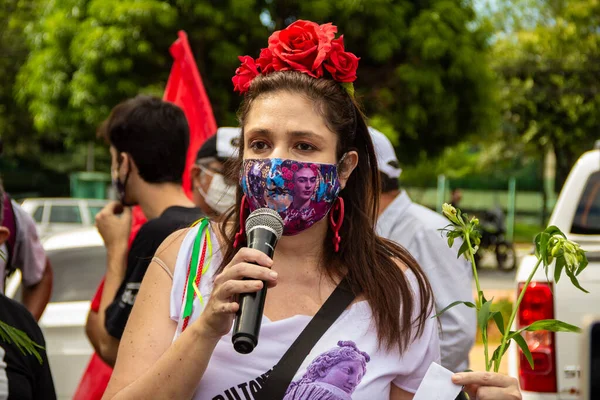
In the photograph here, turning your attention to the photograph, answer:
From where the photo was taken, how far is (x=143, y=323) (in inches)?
94.4

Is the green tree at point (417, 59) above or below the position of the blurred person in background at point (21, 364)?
above

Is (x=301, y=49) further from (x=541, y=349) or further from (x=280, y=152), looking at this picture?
(x=541, y=349)

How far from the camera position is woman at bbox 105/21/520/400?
92.1 inches

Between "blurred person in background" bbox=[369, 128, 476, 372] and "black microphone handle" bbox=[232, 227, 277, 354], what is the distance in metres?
2.00

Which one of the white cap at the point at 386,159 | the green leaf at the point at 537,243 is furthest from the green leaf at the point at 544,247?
the white cap at the point at 386,159

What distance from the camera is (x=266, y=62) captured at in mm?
2658

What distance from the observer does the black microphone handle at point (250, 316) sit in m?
1.90

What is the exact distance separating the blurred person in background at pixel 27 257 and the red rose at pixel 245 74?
2.02 m

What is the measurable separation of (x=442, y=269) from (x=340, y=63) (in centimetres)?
176

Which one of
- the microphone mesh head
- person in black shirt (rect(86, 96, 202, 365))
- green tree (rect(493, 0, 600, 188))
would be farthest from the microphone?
green tree (rect(493, 0, 600, 188))

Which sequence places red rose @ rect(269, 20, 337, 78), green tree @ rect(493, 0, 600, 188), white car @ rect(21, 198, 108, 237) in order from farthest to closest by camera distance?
green tree @ rect(493, 0, 600, 188)
white car @ rect(21, 198, 108, 237)
red rose @ rect(269, 20, 337, 78)

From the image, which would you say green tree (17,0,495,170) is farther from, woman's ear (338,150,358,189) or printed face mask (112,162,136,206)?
woman's ear (338,150,358,189)

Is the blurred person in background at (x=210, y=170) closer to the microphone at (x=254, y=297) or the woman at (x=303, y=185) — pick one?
the woman at (x=303, y=185)

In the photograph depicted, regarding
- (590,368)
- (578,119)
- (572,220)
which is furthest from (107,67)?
(578,119)
